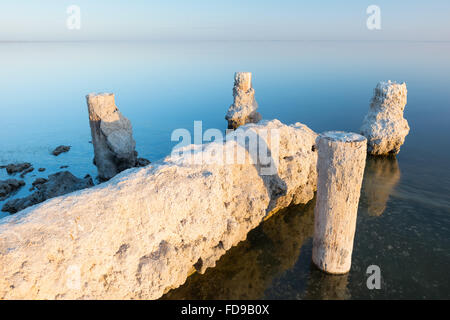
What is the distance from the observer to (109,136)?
15.7 metres

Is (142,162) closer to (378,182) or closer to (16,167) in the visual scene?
(16,167)

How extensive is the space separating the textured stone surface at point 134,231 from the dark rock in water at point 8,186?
10.3 m

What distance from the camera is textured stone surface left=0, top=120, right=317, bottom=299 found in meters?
7.05

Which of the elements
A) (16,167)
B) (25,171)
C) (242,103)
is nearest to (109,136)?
(25,171)

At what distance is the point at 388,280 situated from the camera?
9.88m

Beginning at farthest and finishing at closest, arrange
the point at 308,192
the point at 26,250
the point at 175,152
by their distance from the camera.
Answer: the point at 308,192 < the point at 175,152 < the point at 26,250

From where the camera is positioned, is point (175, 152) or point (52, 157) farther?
point (52, 157)

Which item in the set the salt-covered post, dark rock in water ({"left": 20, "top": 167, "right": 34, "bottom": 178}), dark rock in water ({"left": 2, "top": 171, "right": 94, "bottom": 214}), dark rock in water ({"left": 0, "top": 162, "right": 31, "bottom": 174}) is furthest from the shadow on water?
dark rock in water ({"left": 0, "top": 162, "right": 31, "bottom": 174})

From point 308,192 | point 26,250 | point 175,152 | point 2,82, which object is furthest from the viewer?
point 2,82

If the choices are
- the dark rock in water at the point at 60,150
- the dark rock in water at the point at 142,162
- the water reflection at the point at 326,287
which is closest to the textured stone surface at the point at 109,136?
the dark rock in water at the point at 142,162

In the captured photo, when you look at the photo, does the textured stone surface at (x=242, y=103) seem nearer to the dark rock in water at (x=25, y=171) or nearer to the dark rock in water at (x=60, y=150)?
the dark rock in water at (x=60, y=150)
